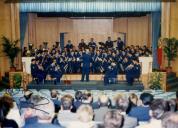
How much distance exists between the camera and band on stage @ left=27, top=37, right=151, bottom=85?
14.7 m

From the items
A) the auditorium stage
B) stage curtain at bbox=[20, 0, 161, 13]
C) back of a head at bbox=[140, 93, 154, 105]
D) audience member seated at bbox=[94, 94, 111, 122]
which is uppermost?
stage curtain at bbox=[20, 0, 161, 13]

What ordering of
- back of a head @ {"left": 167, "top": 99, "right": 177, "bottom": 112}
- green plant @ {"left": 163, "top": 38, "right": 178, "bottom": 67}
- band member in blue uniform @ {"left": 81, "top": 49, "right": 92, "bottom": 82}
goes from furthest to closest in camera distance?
green plant @ {"left": 163, "top": 38, "right": 178, "bottom": 67} < band member in blue uniform @ {"left": 81, "top": 49, "right": 92, "bottom": 82} < back of a head @ {"left": 167, "top": 99, "right": 177, "bottom": 112}

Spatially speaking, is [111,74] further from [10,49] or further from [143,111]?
[143,111]

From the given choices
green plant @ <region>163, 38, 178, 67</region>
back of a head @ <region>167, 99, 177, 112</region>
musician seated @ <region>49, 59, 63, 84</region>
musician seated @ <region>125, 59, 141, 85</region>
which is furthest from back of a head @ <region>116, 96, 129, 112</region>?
green plant @ <region>163, 38, 178, 67</region>

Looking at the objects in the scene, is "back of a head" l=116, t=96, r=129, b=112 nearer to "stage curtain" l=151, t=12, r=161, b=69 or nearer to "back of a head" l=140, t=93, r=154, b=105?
"back of a head" l=140, t=93, r=154, b=105

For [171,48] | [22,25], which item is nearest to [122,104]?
[171,48]

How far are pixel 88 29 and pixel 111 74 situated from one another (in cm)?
604

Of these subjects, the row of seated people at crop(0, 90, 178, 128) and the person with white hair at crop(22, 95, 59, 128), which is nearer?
the row of seated people at crop(0, 90, 178, 128)

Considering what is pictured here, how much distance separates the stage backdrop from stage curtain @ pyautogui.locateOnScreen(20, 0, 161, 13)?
3.02 m

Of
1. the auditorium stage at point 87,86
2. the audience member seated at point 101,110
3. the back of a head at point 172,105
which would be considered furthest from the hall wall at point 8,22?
the back of a head at point 172,105

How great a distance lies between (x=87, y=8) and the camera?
16.7 metres

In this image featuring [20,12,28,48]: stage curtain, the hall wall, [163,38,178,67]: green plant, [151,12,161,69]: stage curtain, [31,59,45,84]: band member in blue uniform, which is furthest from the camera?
[20,12,28,48]: stage curtain

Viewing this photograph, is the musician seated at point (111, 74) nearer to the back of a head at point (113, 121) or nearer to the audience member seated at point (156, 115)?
the audience member seated at point (156, 115)

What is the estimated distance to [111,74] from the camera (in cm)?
1473
